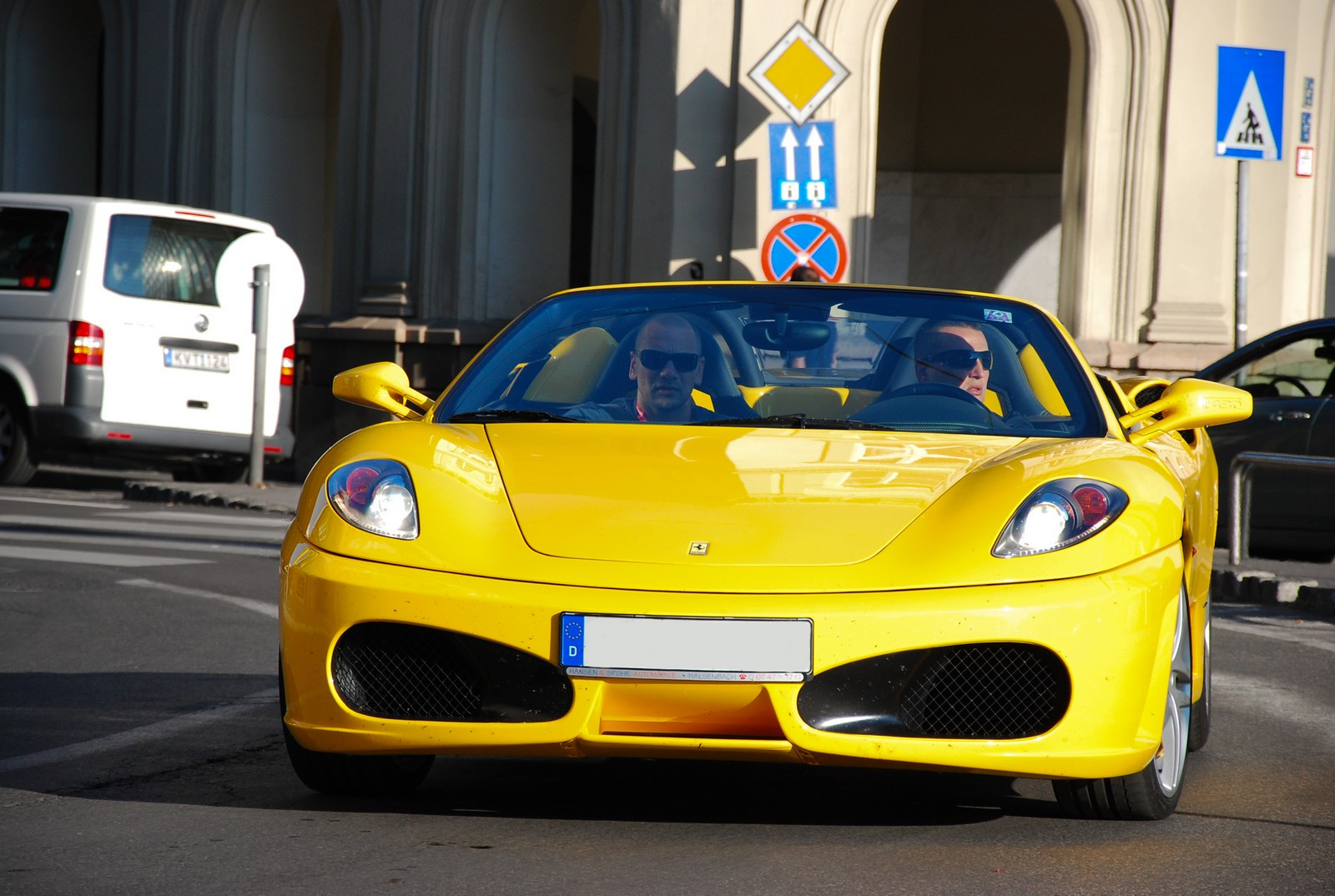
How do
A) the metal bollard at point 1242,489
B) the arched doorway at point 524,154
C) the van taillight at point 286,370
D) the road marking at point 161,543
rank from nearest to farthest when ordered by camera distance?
the metal bollard at point 1242,489 < the road marking at point 161,543 < the van taillight at point 286,370 < the arched doorway at point 524,154

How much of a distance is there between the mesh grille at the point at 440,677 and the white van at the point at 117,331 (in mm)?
11009

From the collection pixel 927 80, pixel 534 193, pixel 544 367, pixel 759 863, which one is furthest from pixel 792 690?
pixel 927 80

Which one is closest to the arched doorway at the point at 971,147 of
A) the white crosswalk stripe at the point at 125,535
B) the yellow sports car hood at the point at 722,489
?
the white crosswalk stripe at the point at 125,535

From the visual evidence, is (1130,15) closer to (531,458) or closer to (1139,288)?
(1139,288)

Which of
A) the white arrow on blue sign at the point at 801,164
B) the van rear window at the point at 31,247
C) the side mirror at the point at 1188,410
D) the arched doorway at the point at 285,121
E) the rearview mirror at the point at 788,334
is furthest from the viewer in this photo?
the arched doorway at the point at 285,121

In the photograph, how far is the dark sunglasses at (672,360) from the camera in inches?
204

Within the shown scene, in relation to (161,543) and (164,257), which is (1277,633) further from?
(164,257)

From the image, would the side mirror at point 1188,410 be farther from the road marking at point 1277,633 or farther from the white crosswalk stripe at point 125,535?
the white crosswalk stripe at point 125,535

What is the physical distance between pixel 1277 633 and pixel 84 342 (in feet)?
30.6

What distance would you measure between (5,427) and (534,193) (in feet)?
21.3

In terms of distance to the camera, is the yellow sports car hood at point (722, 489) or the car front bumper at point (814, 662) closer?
the car front bumper at point (814, 662)

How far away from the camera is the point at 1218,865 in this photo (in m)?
3.96

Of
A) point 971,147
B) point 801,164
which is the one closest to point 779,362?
point 801,164

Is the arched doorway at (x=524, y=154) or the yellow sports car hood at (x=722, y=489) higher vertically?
the arched doorway at (x=524, y=154)
